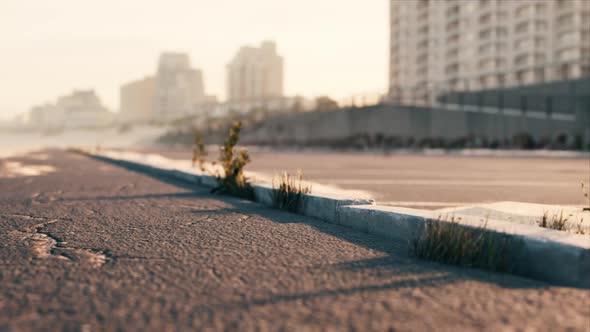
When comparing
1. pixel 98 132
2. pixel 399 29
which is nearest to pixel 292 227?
pixel 399 29

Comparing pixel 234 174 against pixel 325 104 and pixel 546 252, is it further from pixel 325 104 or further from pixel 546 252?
pixel 325 104

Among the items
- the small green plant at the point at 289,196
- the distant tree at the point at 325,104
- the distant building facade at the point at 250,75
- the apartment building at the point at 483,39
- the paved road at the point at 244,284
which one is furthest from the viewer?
the distant building facade at the point at 250,75

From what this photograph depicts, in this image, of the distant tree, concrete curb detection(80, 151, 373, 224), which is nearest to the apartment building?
the distant tree

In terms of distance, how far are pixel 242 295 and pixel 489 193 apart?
6.59 meters

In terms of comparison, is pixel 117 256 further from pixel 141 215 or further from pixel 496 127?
pixel 496 127

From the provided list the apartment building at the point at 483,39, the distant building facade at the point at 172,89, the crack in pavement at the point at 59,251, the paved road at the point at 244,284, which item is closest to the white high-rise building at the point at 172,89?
the distant building facade at the point at 172,89

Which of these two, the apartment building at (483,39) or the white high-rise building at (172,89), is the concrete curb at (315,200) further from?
the white high-rise building at (172,89)

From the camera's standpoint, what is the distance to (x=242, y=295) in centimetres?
294

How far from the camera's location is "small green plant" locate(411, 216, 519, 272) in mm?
3541

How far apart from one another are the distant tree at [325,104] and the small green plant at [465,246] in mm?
42288

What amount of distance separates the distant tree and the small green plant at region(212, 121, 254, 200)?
37.2m

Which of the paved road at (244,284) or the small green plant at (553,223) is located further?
the small green plant at (553,223)

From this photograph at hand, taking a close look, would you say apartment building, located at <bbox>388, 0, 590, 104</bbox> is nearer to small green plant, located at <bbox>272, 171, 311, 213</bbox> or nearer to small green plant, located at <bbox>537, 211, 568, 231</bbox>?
small green plant, located at <bbox>272, 171, 311, 213</bbox>

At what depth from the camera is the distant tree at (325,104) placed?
154 feet
